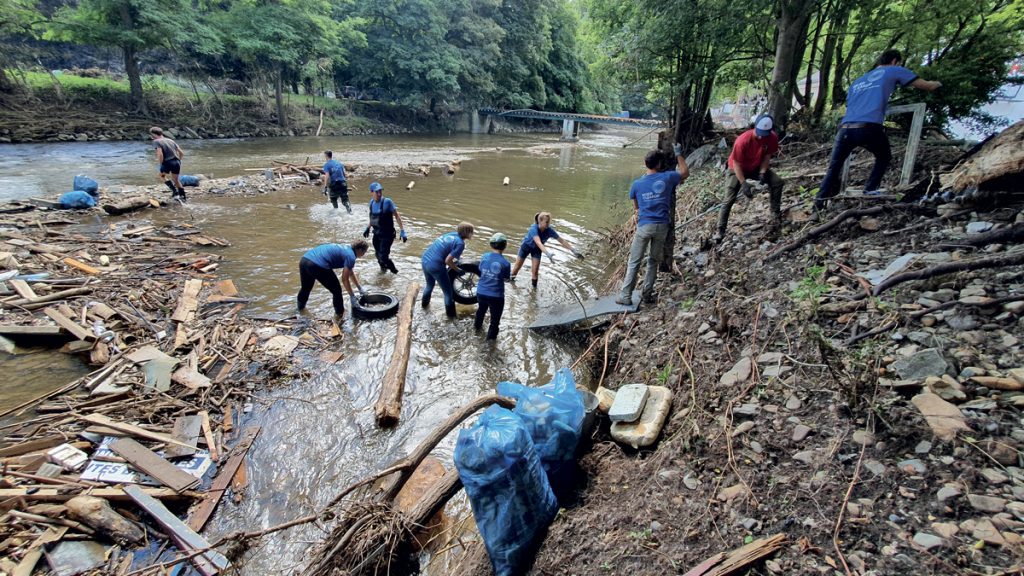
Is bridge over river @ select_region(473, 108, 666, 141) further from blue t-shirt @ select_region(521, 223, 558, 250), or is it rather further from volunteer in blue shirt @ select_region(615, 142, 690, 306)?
volunteer in blue shirt @ select_region(615, 142, 690, 306)

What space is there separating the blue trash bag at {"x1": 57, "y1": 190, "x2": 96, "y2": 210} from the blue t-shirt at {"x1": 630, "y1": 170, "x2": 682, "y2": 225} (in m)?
13.4

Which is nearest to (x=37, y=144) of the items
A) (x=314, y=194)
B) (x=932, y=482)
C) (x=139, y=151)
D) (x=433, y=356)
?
(x=139, y=151)

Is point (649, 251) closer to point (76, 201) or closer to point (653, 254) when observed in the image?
point (653, 254)

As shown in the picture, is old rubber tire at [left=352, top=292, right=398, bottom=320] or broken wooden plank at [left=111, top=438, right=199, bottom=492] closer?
broken wooden plank at [left=111, top=438, right=199, bottom=492]

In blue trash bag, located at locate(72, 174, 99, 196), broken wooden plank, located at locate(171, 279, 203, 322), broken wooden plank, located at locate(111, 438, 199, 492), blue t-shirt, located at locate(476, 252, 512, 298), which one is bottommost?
broken wooden plank, located at locate(111, 438, 199, 492)

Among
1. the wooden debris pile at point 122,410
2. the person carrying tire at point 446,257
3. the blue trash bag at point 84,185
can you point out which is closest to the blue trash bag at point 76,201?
the blue trash bag at point 84,185

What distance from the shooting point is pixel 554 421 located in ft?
10.7

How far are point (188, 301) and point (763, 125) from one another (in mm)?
8488

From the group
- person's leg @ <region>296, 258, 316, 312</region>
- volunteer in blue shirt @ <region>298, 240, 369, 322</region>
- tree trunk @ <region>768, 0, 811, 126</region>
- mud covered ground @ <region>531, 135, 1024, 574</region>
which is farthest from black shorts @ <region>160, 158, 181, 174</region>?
tree trunk @ <region>768, 0, 811, 126</region>

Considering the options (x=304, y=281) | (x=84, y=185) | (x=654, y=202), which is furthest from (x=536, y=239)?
(x=84, y=185)

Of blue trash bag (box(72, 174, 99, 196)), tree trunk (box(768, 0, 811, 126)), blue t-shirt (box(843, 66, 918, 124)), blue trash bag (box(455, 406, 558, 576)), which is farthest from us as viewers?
blue trash bag (box(72, 174, 99, 196))

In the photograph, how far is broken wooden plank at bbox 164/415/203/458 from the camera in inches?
158

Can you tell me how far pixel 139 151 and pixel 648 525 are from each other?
26.7 metres

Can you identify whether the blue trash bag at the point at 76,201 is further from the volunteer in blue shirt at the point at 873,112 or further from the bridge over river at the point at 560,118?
the bridge over river at the point at 560,118
